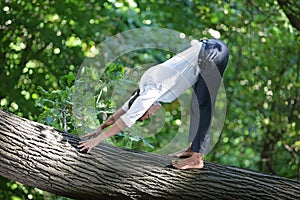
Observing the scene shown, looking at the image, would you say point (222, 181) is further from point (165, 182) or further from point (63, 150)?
point (63, 150)

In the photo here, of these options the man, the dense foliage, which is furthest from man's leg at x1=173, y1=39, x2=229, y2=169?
the dense foliage

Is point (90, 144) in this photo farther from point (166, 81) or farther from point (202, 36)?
point (202, 36)

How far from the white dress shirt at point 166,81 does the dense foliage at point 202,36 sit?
93 centimetres

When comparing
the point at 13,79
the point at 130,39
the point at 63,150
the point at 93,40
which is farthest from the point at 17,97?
the point at 63,150

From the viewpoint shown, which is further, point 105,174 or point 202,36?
point 202,36

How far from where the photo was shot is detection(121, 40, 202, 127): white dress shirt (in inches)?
75.0

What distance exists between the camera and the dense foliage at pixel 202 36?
386cm

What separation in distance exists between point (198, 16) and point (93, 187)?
2.64 meters

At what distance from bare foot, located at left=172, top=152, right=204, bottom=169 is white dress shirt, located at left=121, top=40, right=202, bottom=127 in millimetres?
220

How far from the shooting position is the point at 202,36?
4391mm

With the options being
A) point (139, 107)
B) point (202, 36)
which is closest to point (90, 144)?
point (139, 107)

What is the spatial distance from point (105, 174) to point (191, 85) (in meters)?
0.41

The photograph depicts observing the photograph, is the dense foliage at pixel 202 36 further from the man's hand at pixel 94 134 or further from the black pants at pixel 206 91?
the black pants at pixel 206 91

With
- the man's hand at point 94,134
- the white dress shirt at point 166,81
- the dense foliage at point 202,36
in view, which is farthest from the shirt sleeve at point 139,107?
the dense foliage at point 202,36
